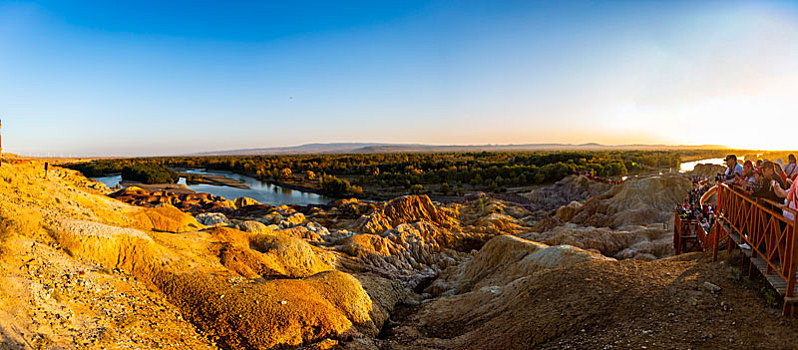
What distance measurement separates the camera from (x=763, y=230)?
623 centimetres

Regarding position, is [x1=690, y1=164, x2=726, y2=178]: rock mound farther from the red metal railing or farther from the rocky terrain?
the red metal railing

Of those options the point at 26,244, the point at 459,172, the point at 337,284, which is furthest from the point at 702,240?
the point at 459,172

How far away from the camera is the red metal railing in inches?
209

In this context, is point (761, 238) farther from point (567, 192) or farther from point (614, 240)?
point (567, 192)

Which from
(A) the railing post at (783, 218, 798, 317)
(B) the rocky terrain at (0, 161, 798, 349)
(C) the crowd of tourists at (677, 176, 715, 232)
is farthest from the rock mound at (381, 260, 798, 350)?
(C) the crowd of tourists at (677, 176, 715, 232)

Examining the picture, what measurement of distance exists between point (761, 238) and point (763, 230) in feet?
0.47

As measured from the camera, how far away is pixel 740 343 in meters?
5.27

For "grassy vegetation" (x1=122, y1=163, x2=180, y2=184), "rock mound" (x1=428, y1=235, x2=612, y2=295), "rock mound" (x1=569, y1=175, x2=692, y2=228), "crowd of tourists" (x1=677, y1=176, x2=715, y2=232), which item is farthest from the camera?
"grassy vegetation" (x1=122, y1=163, x2=180, y2=184)

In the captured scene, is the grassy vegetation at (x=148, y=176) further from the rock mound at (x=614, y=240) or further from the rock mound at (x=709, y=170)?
the rock mound at (x=709, y=170)

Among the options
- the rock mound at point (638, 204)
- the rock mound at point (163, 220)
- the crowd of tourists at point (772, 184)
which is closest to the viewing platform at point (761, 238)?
the crowd of tourists at point (772, 184)

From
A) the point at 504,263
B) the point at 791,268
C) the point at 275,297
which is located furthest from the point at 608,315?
the point at 504,263

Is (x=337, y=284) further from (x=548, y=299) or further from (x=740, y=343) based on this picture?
(x=740, y=343)

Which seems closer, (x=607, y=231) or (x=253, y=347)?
(x=253, y=347)

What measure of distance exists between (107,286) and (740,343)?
10.6 m
